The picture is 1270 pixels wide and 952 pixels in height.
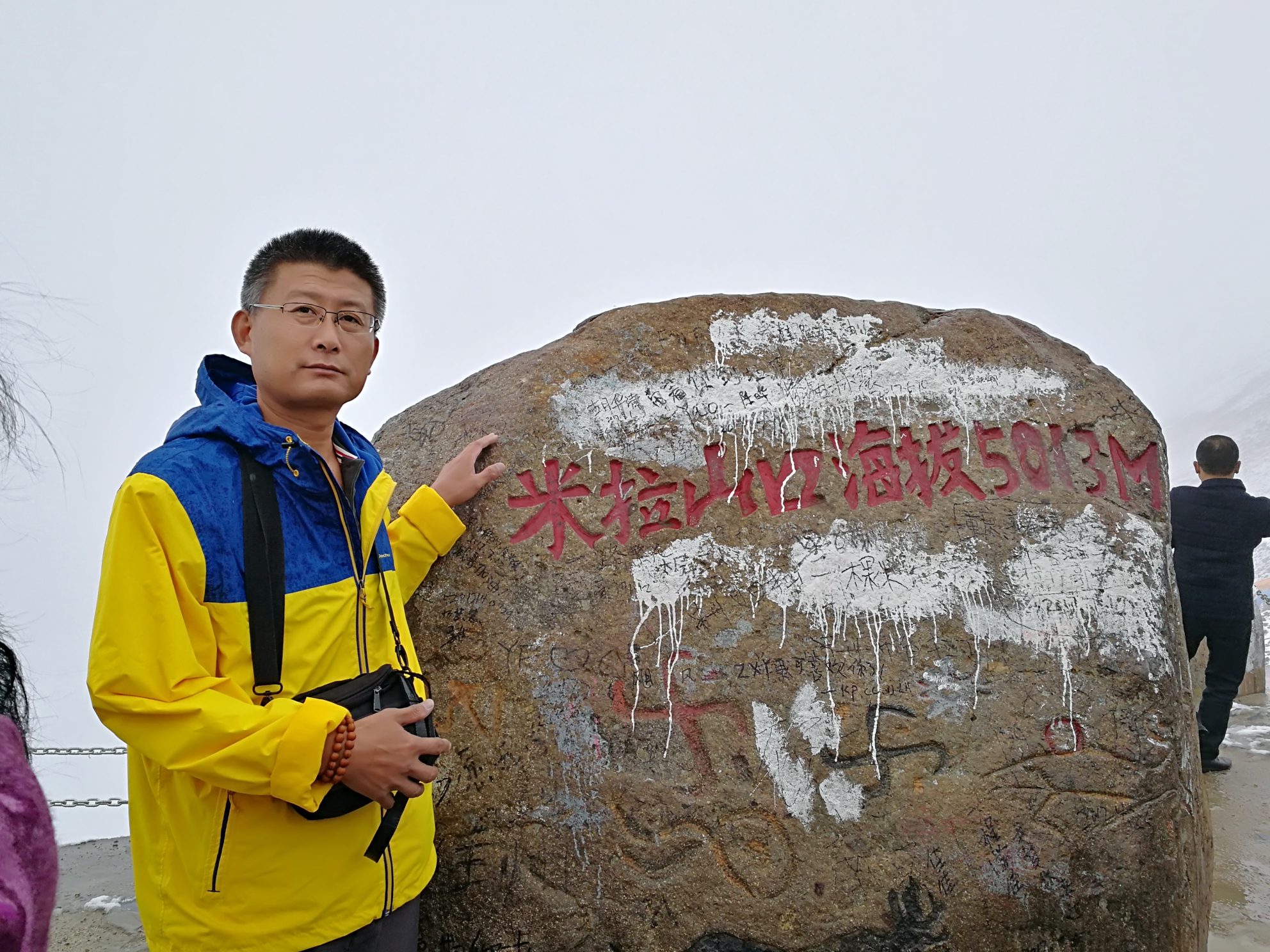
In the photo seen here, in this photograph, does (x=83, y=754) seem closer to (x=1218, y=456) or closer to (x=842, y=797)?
(x=842, y=797)

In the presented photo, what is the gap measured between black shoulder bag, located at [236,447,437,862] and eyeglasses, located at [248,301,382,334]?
319mm

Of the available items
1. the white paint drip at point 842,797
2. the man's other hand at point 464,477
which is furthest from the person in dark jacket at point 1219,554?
the man's other hand at point 464,477

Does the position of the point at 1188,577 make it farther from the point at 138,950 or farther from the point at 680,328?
the point at 138,950

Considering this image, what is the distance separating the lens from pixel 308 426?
1.79m

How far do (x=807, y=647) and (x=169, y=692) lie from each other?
169 cm

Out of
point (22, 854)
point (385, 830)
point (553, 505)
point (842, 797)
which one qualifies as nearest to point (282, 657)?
point (385, 830)

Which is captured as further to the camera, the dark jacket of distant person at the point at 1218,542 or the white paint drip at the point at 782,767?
the dark jacket of distant person at the point at 1218,542

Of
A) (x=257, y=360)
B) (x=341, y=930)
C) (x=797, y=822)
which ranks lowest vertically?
(x=797, y=822)

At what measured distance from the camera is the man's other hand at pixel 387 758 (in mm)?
1482

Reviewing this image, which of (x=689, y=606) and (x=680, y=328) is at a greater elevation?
(x=680, y=328)

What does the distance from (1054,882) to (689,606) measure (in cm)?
125

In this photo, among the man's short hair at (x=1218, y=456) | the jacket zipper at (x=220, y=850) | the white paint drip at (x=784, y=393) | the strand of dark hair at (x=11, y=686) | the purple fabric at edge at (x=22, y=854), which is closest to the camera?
the purple fabric at edge at (x=22, y=854)

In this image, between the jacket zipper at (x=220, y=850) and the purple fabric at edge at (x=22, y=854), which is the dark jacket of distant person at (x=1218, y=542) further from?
the purple fabric at edge at (x=22, y=854)

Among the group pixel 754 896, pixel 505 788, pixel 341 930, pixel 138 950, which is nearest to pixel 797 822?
pixel 754 896
